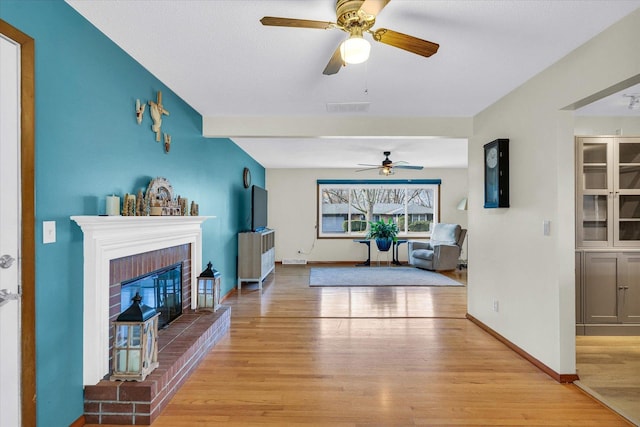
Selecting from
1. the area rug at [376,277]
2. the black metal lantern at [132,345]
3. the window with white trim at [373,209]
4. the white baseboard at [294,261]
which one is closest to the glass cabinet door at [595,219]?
the area rug at [376,277]

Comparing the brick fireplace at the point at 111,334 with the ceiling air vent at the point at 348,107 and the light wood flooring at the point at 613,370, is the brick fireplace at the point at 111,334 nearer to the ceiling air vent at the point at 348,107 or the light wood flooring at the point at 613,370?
the ceiling air vent at the point at 348,107

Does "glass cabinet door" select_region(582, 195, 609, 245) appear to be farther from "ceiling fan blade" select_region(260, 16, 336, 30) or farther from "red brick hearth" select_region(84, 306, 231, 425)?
"red brick hearth" select_region(84, 306, 231, 425)

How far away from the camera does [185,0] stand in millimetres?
1822

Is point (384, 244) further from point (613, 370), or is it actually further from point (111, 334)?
point (111, 334)

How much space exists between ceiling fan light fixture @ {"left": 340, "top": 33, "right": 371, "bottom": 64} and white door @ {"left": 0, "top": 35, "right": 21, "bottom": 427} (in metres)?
1.52

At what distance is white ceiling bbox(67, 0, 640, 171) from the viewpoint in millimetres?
1903

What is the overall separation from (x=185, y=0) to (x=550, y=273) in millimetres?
3059

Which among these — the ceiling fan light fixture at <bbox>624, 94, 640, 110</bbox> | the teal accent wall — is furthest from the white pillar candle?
the ceiling fan light fixture at <bbox>624, 94, 640, 110</bbox>

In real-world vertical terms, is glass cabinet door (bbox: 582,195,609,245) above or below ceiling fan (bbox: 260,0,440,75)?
below

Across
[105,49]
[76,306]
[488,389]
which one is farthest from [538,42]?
[76,306]

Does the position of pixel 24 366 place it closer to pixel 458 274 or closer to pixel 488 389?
pixel 488 389

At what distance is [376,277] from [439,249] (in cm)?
164

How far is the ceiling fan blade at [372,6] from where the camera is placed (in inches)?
61.1

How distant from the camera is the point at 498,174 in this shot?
3178 mm
